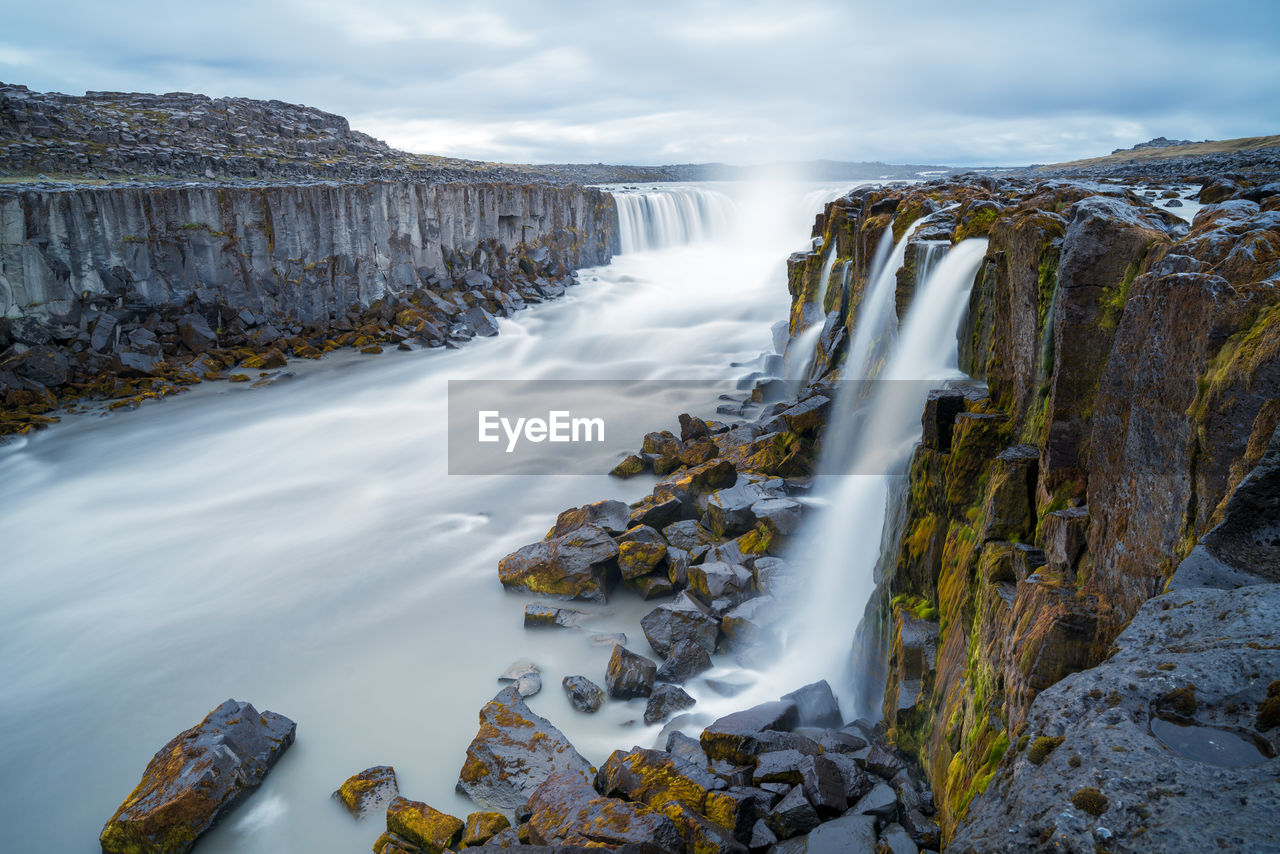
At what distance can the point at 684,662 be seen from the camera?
22.6 feet

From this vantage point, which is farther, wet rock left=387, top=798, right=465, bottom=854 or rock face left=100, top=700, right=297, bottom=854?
rock face left=100, top=700, right=297, bottom=854

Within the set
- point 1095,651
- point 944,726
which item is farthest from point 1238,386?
point 944,726

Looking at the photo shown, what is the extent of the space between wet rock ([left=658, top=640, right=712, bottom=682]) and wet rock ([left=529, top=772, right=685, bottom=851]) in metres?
1.96

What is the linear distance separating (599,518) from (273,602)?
3.84 metres

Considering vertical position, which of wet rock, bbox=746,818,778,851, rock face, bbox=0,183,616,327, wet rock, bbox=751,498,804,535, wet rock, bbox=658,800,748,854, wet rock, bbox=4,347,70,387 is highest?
rock face, bbox=0,183,616,327

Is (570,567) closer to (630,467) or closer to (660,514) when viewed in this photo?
(660,514)

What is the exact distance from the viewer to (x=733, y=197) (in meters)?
38.5

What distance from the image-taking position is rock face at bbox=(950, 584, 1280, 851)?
1.84 metres

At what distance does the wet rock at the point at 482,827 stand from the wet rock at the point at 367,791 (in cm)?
95

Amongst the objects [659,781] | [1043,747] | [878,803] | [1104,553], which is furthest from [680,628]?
A: [1043,747]

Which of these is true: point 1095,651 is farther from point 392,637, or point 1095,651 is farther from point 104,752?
point 104,752

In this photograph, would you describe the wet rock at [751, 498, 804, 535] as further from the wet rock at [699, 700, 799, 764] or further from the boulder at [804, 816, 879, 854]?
the boulder at [804, 816, 879, 854]

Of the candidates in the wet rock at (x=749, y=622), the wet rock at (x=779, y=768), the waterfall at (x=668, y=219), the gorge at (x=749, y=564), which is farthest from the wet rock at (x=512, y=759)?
the waterfall at (x=668, y=219)

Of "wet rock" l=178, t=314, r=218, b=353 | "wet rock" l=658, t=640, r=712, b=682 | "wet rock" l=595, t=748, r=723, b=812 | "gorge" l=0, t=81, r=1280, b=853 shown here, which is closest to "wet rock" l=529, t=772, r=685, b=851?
"gorge" l=0, t=81, r=1280, b=853
